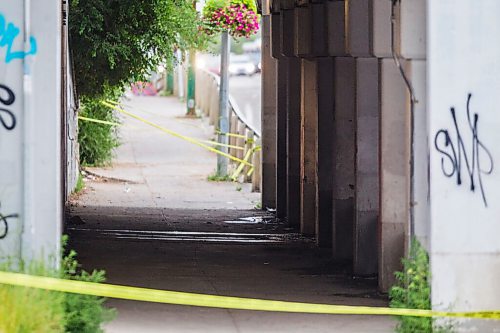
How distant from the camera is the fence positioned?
98.9 ft

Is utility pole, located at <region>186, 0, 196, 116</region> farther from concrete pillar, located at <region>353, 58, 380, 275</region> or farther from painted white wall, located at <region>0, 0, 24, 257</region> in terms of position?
painted white wall, located at <region>0, 0, 24, 257</region>

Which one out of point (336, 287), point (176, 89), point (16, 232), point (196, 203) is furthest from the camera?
point (176, 89)

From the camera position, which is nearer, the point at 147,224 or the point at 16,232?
the point at 16,232

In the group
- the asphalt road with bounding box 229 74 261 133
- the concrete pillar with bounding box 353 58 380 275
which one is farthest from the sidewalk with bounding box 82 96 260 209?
the concrete pillar with bounding box 353 58 380 275

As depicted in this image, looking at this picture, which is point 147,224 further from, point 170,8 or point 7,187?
point 7,187

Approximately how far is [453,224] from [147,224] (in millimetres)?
11695

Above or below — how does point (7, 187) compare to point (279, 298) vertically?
above

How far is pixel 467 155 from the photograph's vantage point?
10.9 meters

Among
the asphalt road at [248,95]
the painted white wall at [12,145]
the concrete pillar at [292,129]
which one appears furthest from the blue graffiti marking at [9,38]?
the asphalt road at [248,95]

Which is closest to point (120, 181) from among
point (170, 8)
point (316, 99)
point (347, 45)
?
point (170, 8)

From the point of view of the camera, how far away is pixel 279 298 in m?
13.7

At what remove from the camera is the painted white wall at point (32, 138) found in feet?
34.1

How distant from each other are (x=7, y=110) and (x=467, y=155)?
4051 mm

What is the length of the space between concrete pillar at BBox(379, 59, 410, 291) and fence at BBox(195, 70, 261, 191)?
47.7ft
